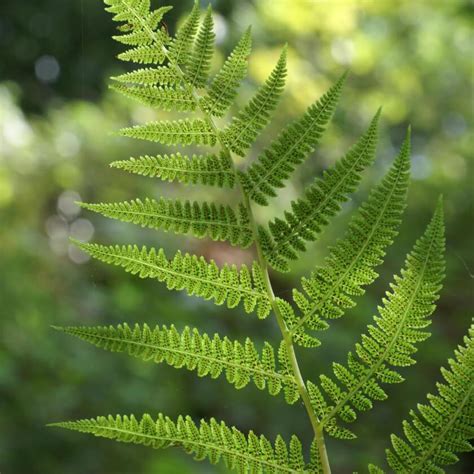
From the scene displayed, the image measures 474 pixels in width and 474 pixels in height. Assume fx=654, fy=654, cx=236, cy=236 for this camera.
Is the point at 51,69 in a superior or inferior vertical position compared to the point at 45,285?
superior

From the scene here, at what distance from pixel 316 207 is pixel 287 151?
27 mm

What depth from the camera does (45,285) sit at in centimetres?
203

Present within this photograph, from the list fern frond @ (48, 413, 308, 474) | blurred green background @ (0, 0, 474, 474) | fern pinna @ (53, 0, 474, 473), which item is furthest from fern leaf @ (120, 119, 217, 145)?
blurred green background @ (0, 0, 474, 474)

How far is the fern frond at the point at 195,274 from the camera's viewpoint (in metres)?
0.24

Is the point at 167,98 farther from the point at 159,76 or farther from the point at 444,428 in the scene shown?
the point at 444,428

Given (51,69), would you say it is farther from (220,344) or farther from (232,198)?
(220,344)

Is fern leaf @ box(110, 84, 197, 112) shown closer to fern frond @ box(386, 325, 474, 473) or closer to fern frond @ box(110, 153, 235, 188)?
fern frond @ box(110, 153, 235, 188)

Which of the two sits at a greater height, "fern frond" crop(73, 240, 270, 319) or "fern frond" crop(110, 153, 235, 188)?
"fern frond" crop(110, 153, 235, 188)

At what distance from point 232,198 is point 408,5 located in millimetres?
1161

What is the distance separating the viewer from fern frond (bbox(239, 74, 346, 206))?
0.25 metres

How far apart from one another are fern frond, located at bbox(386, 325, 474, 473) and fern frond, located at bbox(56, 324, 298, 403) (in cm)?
4

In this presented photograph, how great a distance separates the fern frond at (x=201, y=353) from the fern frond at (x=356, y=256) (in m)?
0.02

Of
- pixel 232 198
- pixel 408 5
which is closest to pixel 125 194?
pixel 232 198

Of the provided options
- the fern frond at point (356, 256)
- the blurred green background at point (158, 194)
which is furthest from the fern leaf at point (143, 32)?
the blurred green background at point (158, 194)
